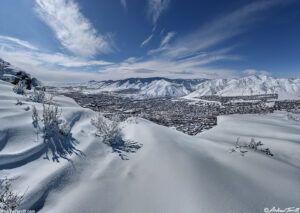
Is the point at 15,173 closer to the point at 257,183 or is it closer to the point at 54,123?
the point at 54,123

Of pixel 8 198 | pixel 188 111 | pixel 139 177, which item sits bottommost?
pixel 188 111

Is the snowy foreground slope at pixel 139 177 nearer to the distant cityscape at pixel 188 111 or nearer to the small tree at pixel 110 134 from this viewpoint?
the small tree at pixel 110 134

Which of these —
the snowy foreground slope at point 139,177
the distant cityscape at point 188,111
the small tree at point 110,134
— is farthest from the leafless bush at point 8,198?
the distant cityscape at point 188,111

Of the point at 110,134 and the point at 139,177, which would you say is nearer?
the point at 139,177

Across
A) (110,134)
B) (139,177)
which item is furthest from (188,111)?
(139,177)

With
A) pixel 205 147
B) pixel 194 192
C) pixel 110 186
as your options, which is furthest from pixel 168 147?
pixel 110 186

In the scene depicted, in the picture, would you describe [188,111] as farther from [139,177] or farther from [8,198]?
[8,198]
